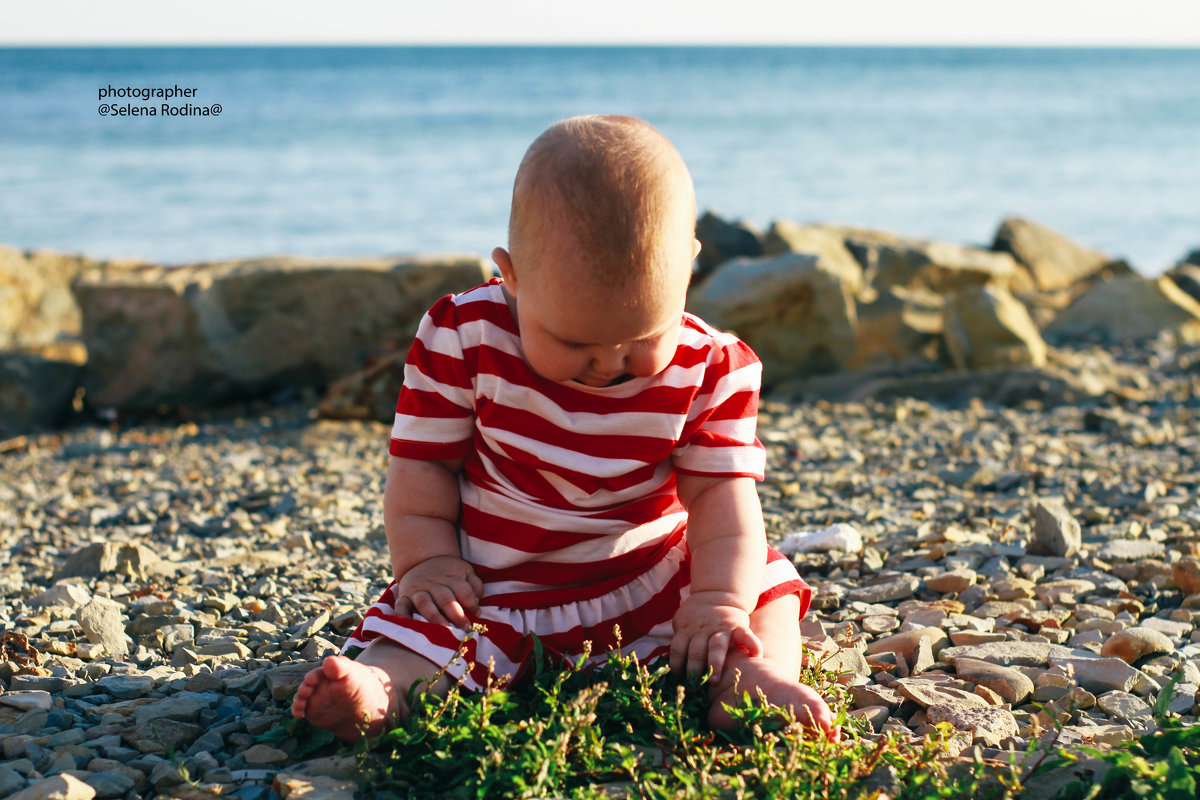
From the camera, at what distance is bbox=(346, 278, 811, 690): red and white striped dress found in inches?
91.4

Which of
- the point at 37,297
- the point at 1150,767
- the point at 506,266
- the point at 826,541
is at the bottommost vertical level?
the point at 37,297

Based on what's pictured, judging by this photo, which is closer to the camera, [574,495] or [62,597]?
[574,495]

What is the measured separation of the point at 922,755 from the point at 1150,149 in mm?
31901

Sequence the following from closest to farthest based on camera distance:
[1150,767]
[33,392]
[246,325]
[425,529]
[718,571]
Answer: [1150,767] → [718,571] → [425,529] → [33,392] → [246,325]

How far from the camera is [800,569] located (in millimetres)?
3459

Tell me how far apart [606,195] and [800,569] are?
1836mm

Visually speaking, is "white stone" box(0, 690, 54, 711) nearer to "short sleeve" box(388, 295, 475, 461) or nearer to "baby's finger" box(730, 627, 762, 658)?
"short sleeve" box(388, 295, 475, 461)

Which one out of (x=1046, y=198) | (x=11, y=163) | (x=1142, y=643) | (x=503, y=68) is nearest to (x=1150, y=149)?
(x=1046, y=198)

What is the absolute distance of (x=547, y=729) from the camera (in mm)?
2029

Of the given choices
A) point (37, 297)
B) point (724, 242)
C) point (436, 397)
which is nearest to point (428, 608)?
Answer: point (436, 397)

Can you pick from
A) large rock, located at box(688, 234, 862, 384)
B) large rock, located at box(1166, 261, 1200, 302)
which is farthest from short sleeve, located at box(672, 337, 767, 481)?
large rock, located at box(1166, 261, 1200, 302)

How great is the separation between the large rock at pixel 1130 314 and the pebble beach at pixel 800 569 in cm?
265

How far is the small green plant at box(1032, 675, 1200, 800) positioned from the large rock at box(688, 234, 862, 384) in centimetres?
511

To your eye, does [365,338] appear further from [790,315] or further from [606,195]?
[606,195]
